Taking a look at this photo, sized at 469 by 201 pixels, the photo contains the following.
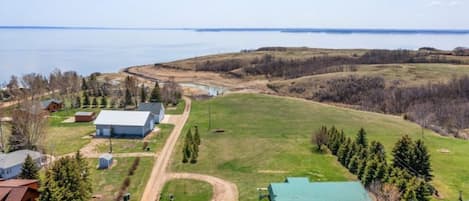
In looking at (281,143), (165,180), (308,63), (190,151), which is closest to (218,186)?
(165,180)

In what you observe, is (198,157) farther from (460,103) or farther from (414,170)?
(460,103)

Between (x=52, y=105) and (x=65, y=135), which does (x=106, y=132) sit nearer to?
(x=65, y=135)

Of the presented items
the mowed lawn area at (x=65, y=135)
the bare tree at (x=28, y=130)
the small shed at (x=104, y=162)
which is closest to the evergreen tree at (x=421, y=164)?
the small shed at (x=104, y=162)

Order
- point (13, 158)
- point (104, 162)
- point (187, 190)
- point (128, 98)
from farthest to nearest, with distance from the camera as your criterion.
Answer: point (128, 98), point (104, 162), point (13, 158), point (187, 190)

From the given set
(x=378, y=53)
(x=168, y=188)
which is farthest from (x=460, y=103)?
(x=378, y=53)

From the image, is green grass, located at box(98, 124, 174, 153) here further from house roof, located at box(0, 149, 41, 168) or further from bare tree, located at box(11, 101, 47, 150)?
house roof, located at box(0, 149, 41, 168)

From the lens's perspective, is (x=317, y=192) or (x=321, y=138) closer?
(x=317, y=192)
